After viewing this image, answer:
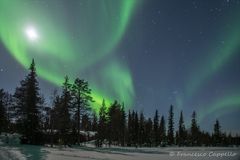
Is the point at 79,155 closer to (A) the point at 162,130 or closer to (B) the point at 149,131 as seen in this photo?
(B) the point at 149,131

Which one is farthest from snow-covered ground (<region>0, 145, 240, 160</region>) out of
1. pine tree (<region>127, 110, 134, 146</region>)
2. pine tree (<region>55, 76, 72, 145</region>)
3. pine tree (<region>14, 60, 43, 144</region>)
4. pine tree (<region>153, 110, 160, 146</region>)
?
pine tree (<region>153, 110, 160, 146</region>)

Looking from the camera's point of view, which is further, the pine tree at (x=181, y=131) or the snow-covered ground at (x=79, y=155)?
the pine tree at (x=181, y=131)

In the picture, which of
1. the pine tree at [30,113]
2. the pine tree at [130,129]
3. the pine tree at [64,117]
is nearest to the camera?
the pine tree at [30,113]

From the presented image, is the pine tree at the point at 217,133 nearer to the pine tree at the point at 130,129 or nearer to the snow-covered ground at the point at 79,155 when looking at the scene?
the pine tree at the point at 130,129

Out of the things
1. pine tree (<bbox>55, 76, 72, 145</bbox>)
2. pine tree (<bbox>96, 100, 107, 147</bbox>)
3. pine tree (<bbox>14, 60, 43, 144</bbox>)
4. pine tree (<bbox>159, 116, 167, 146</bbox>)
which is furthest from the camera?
pine tree (<bbox>159, 116, 167, 146</bbox>)

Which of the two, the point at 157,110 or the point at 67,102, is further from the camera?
the point at 157,110

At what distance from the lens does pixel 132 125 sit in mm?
88188

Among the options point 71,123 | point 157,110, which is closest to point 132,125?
point 157,110

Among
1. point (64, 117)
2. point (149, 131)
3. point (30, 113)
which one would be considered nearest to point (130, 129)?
point (149, 131)

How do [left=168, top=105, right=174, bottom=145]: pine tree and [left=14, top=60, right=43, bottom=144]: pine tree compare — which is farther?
[left=168, top=105, right=174, bottom=145]: pine tree

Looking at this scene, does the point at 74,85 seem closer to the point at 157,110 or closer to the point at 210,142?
the point at 157,110

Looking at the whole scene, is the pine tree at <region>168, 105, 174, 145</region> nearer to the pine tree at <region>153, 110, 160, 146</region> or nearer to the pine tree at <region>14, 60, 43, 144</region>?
the pine tree at <region>153, 110, 160, 146</region>

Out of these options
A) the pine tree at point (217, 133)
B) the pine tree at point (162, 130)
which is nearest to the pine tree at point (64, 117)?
the pine tree at point (162, 130)

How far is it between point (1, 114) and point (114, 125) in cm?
3223
